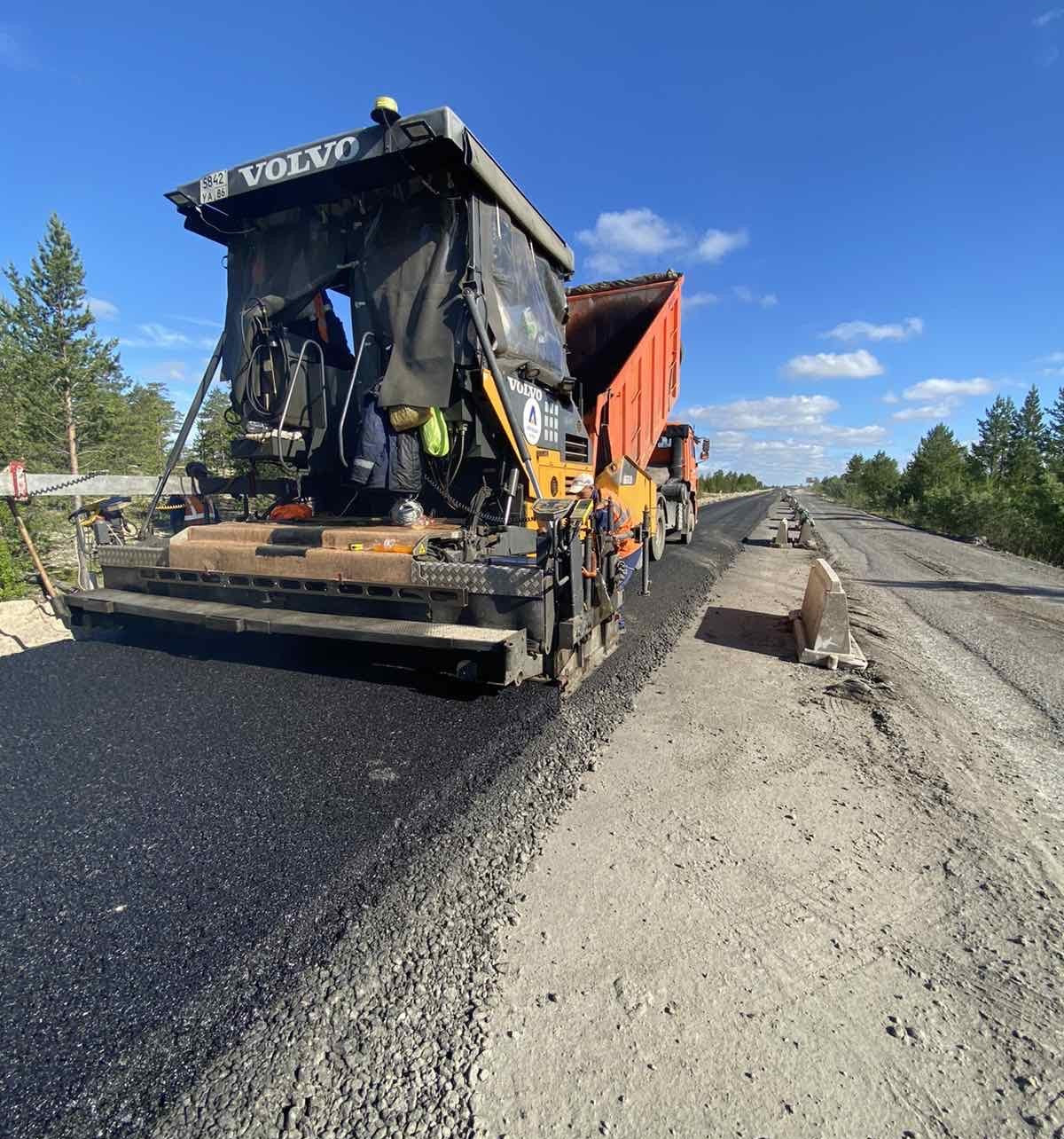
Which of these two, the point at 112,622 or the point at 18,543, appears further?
the point at 18,543

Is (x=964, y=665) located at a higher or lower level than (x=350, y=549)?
lower

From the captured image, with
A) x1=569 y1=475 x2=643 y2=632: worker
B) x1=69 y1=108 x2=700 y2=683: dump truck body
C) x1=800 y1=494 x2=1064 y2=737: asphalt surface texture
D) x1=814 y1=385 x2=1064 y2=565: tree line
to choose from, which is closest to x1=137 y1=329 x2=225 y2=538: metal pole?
x1=69 y1=108 x2=700 y2=683: dump truck body

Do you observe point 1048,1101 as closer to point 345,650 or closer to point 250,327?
point 345,650

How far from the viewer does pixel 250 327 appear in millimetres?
4355

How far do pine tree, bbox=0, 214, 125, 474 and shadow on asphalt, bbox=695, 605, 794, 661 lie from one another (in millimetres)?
22527

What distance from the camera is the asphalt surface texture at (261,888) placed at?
1.49 m

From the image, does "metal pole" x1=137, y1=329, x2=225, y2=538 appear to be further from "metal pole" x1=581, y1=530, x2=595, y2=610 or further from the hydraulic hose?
"metal pole" x1=581, y1=530, x2=595, y2=610

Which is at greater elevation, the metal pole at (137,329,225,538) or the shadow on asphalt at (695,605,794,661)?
the metal pole at (137,329,225,538)

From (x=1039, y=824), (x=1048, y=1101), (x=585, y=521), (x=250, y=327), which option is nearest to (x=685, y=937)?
(x=1048, y=1101)

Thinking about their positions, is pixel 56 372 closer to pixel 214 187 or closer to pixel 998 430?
pixel 214 187

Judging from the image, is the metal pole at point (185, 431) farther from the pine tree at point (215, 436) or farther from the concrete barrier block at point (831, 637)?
the concrete barrier block at point (831, 637)

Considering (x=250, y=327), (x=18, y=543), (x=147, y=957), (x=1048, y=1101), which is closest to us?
(x=1048, y=1101)

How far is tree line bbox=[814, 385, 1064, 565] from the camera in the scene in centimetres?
1681

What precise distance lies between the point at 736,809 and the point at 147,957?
2445 millimetres
